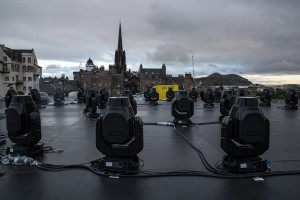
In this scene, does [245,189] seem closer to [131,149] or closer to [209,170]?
[209,170]

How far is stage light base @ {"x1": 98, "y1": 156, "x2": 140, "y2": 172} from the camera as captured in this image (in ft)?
20.9

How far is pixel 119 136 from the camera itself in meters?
6.41

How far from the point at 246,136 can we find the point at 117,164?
262cm

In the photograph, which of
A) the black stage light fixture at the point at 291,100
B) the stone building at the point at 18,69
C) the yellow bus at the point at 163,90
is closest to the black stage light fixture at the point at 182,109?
the black stage light fixture at the point at 291,100

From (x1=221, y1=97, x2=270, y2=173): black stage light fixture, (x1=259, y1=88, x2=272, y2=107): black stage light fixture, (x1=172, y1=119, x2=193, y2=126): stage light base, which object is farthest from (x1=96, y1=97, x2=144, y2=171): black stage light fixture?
(x1=259, y1=88, x2=272, y2=107): black stage light fixture

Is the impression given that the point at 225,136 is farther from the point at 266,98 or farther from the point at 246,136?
the point at 266,98

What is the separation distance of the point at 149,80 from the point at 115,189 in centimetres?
11540

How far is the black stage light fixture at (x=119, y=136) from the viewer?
21.0ft

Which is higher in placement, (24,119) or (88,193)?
(24,119)

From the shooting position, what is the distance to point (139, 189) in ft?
17.9

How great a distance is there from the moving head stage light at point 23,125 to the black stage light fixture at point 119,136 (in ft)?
7.11

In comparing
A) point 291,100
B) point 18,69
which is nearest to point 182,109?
point 291,100

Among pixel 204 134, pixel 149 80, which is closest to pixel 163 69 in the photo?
pixel 149 80

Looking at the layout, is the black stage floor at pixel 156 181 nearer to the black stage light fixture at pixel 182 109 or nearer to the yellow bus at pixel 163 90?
the black stage light fixture at pixel 182 109
